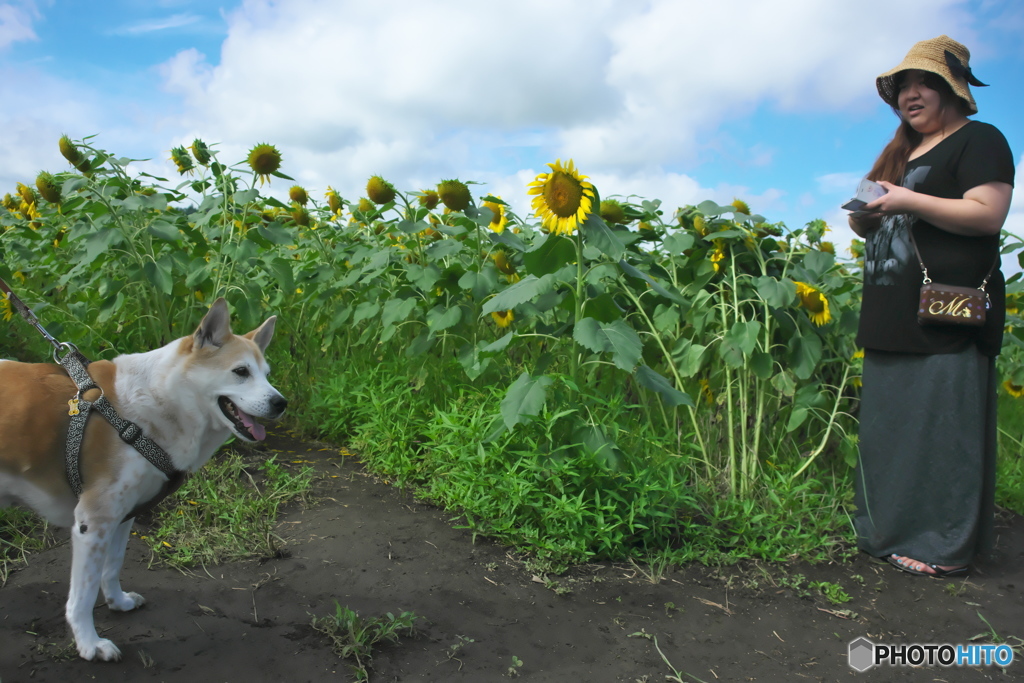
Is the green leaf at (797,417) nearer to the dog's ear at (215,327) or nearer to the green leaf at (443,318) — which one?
the green leaf at (443,318)

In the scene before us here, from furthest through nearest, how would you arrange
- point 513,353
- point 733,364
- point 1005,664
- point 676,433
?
point 513,353, point 676,433, point 733,364, point 1005,664

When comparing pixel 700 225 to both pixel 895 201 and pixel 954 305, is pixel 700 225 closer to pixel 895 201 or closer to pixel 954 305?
pixel 895 201

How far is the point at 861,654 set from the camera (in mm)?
2650

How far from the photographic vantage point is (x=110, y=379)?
226 cm

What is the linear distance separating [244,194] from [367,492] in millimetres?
1787

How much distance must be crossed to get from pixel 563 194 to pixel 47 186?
10.0ft

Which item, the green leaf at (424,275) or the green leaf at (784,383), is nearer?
the green leaf at (784,383)

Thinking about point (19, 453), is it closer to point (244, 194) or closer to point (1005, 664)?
point (244, 194)

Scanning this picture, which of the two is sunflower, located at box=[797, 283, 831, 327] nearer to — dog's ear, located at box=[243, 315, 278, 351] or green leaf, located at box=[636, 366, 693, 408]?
green leaf, located at box=[636, 366, 693, 408]

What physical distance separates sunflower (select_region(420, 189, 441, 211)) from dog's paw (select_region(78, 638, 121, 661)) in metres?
2.60

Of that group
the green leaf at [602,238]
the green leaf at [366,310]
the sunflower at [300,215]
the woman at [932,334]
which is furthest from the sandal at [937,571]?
the sunflower at [300,215]

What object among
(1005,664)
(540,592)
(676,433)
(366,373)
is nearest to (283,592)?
(540,592)

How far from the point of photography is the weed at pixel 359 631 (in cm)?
227

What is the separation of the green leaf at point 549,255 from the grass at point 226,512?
5.07 ft
